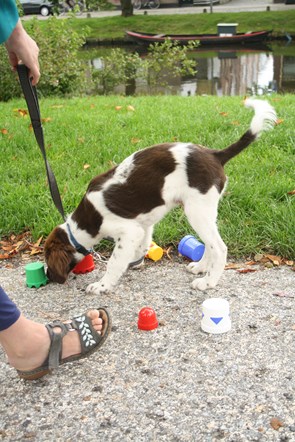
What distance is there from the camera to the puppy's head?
11.2 feet

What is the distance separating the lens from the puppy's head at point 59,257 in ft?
11.2

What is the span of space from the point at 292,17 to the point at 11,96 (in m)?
22.2

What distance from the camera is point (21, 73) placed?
109 inches

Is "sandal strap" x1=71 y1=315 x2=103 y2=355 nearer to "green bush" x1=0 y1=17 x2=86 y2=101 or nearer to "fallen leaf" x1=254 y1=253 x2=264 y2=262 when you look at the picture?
"fallen leaf" x1=254 y1=253 x2=264 y2=262

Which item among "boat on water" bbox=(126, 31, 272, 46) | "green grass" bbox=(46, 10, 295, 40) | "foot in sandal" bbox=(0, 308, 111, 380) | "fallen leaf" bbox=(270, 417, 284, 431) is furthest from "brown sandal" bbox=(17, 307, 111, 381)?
"green grass" bbox=(46, 10, 295, 40)

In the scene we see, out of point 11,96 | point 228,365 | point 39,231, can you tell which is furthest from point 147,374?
point 11,96

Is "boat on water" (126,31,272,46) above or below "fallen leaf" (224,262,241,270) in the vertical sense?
below

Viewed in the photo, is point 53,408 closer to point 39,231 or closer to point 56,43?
point 39,231

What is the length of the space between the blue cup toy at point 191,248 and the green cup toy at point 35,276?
3.22ft

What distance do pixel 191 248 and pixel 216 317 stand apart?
947mm

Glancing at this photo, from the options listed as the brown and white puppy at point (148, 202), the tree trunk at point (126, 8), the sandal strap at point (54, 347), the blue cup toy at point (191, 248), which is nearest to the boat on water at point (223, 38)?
the tree trunk at point (126, 8)

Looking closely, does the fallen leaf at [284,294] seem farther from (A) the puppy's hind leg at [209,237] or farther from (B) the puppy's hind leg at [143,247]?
(B) the puppy's hind leg at [143,247]

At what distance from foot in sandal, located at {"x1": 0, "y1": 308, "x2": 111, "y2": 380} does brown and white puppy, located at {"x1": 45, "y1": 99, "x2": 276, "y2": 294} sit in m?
0.64

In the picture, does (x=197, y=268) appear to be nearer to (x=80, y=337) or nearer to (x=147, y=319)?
(x=147, y=319)
